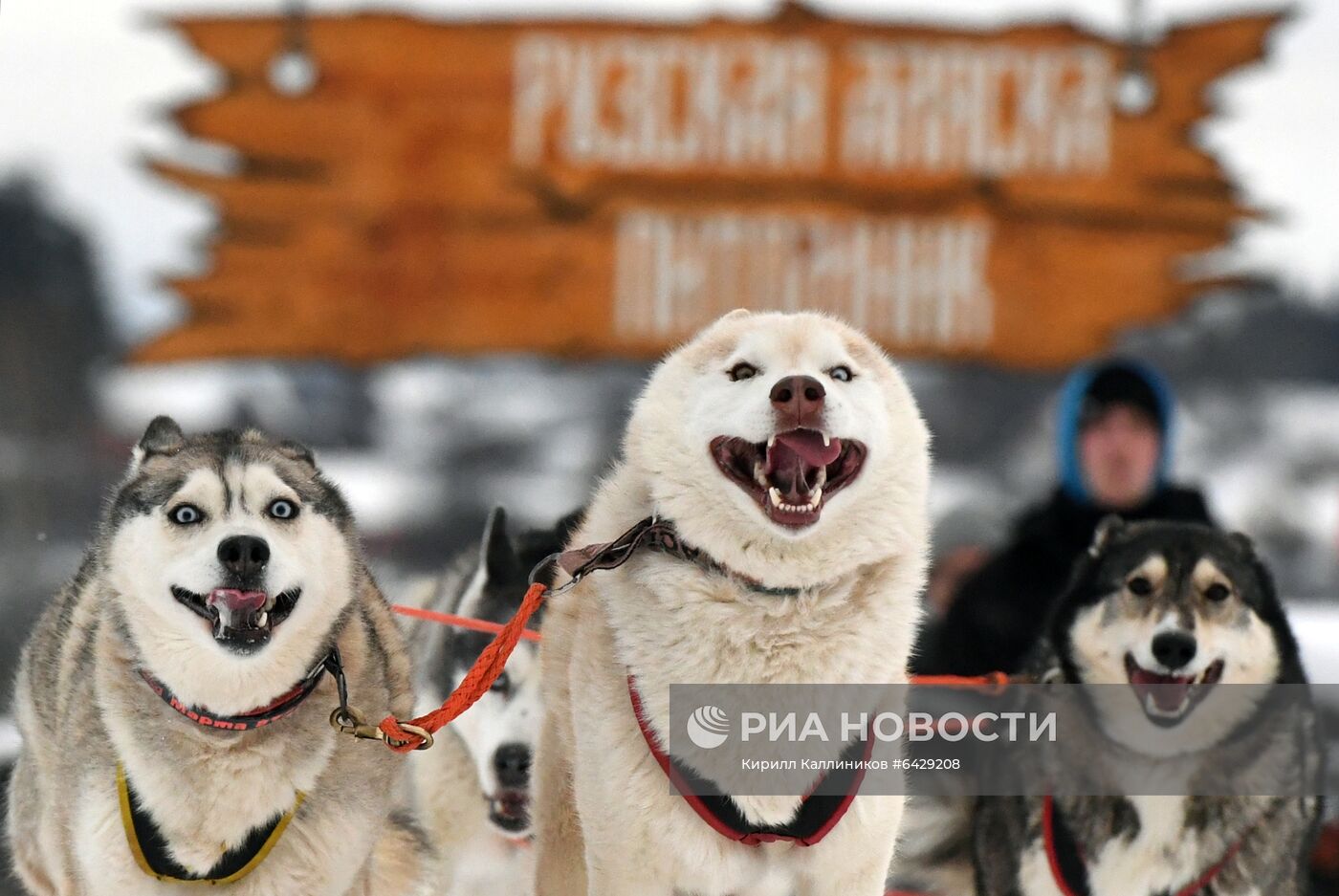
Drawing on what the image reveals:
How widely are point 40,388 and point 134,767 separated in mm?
6163

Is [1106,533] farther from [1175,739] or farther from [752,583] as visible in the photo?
[752,583]

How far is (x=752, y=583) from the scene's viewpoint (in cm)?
209

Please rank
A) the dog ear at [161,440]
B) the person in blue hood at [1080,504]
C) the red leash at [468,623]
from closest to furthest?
the dog ear at [161,440], the red leash at [468,623], the person in blue hood at [1080,504]

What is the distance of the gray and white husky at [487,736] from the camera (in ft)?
9.30

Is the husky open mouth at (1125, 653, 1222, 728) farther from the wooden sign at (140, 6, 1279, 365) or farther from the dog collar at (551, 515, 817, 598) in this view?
the wooden sign at (140, 6, 1279, 365)

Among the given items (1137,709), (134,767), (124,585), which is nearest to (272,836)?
(134,767)

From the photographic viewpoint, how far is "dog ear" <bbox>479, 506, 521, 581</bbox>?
9.29 ft

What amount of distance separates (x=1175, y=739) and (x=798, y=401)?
1.24 m

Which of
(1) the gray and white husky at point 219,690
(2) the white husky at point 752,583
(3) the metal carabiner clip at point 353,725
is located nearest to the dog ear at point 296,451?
(1) the gray and white husky at point 219,690

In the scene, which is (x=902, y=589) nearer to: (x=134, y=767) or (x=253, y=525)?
(x=253, y=525)

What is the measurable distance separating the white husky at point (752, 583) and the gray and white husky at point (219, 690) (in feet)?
1.31

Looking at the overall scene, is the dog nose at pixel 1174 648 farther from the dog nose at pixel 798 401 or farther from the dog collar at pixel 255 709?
the dog collar at pixel 255 709

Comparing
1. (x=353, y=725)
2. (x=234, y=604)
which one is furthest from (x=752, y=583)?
(x=234, y=604)

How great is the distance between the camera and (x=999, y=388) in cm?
707
